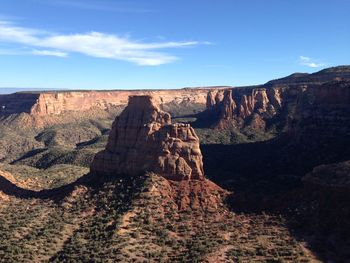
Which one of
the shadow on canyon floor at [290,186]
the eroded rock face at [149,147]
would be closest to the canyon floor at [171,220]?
the shadow on canyon floor at [290,186]

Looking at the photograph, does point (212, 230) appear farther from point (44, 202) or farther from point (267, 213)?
point (44, 202)

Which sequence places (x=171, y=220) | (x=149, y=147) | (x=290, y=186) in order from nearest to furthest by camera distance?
(x=171, y=220)
(x=149, y=147)
(x=290, y=186)

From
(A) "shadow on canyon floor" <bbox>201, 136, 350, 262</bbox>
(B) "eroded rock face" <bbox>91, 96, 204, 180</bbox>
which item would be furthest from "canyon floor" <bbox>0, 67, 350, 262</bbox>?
(B) "eroded rock face" <bbox>91, 96, 204, 180</bbox>

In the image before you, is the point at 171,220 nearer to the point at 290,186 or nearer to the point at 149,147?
the point at 149,147

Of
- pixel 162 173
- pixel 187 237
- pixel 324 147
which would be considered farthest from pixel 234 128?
pixel 187 237

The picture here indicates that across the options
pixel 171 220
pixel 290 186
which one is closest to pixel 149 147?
pixel 171 220

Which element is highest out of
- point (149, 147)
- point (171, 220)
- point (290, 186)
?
point (149, 147)

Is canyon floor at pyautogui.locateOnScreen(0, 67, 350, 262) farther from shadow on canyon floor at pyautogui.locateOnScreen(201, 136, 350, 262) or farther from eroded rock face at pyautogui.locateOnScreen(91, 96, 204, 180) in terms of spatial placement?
eroded rock face at pyautogui.locateOnScreen(91, 96, 204, 180)

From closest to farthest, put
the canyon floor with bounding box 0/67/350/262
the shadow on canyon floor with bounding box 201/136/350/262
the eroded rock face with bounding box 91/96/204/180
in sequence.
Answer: the canyon floor with bounding box 0/67/350/262 → the shadow on canyon floor with bounding box 201/136/350/262 → the eroded rock face with bounding box 91/96/204/180

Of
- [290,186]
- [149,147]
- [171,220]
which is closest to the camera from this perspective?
[171,220]
